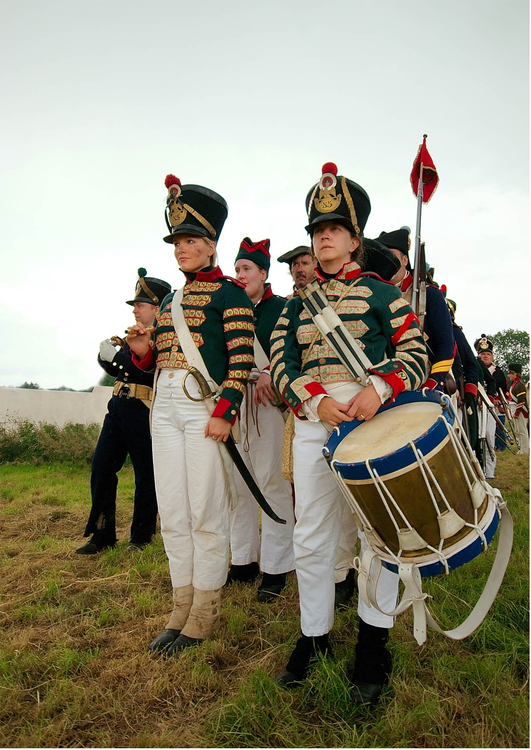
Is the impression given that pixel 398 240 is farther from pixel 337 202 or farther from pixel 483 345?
pixel 483 345

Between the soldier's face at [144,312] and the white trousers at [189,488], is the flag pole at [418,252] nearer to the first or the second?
the white trousers at [189,488]

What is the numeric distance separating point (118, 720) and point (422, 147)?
3828 mm

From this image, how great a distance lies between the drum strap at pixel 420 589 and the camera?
2209 millimetres

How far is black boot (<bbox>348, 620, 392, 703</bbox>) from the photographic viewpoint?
245 centimetres

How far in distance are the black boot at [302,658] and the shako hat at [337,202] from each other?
208 centimetres

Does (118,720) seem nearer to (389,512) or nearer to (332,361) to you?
(389,512)

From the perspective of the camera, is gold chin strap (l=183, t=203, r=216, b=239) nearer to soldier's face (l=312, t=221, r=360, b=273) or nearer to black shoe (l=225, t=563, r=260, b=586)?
soldier's face (l=312, t=221, r=360, b=273)

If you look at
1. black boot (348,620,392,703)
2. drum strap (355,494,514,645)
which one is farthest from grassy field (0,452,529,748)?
drum strap (355,494,514,645)

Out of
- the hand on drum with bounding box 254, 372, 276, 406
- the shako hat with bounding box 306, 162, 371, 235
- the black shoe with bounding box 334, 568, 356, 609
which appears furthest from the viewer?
the hand on drum with bounding box 254, 372, 276, 406

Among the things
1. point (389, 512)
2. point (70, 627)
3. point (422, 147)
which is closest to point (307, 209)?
point (422, 147)

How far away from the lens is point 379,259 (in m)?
3.72

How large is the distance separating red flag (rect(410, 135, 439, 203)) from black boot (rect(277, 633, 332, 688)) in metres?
2.96

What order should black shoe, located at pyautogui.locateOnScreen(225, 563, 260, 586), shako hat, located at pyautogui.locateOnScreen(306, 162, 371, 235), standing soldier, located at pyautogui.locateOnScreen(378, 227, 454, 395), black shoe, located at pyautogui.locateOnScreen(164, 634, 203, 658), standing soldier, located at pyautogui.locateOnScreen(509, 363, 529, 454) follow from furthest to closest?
standing soldier, located at pyautogui.locateOnScreen(509, 363, 529, 454) < black shoe, located at pyautogui.locateOnScreen(225, 563, 260, 586) < standing soldier, located at pyautogui.locateOnScreen(378, 227, 454, 395) < black shoe, located at pyautogui.locateOnScreen(164, 634, 203, 658) < shako hat, located at pyautogui.locateOnScreen(306, 162, 371, 235)

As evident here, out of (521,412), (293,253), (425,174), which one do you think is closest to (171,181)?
(293,253)
